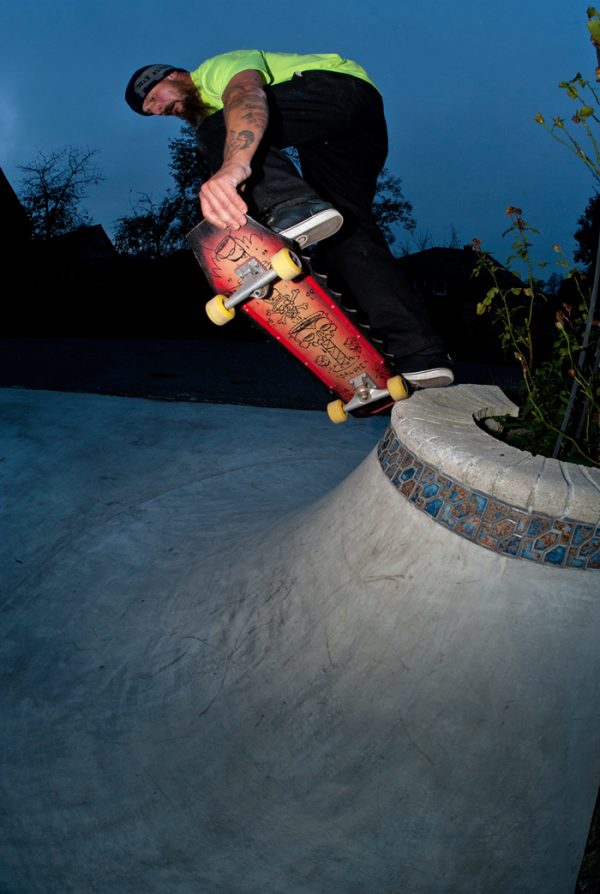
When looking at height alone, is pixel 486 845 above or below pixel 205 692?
below

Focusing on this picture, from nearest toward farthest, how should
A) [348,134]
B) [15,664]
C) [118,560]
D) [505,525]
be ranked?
1. [505,525]
2. [15,664]
3. [118,560]
4. [348,134]

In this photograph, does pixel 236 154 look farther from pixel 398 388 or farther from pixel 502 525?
pixel 502 525

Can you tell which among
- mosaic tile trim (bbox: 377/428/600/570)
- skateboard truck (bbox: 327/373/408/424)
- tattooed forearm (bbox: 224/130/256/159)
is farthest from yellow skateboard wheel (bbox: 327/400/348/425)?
tattooed forearm (bbox: 224/130/256/159)

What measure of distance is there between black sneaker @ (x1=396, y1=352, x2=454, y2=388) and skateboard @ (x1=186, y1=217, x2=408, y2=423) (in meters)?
0.08

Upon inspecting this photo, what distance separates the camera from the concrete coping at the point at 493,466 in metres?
1.93

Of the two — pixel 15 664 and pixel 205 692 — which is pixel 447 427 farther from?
pixel 15 664

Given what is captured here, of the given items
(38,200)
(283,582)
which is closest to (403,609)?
(283,582)

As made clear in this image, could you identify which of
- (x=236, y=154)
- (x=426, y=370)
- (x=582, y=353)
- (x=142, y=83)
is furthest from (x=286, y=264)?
(x=142, y=83)

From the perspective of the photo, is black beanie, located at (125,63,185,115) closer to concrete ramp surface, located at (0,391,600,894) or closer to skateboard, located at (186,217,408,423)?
skateboard, located at (186,217,408,423)

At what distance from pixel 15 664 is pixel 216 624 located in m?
0.73

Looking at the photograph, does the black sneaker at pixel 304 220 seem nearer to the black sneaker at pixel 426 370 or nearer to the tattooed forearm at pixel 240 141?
the tattooed forearm at pixel 240 141

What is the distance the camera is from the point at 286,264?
97.6 inches

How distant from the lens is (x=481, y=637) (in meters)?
1.89

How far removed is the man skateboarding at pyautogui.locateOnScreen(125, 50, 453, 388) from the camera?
2.58 meters
